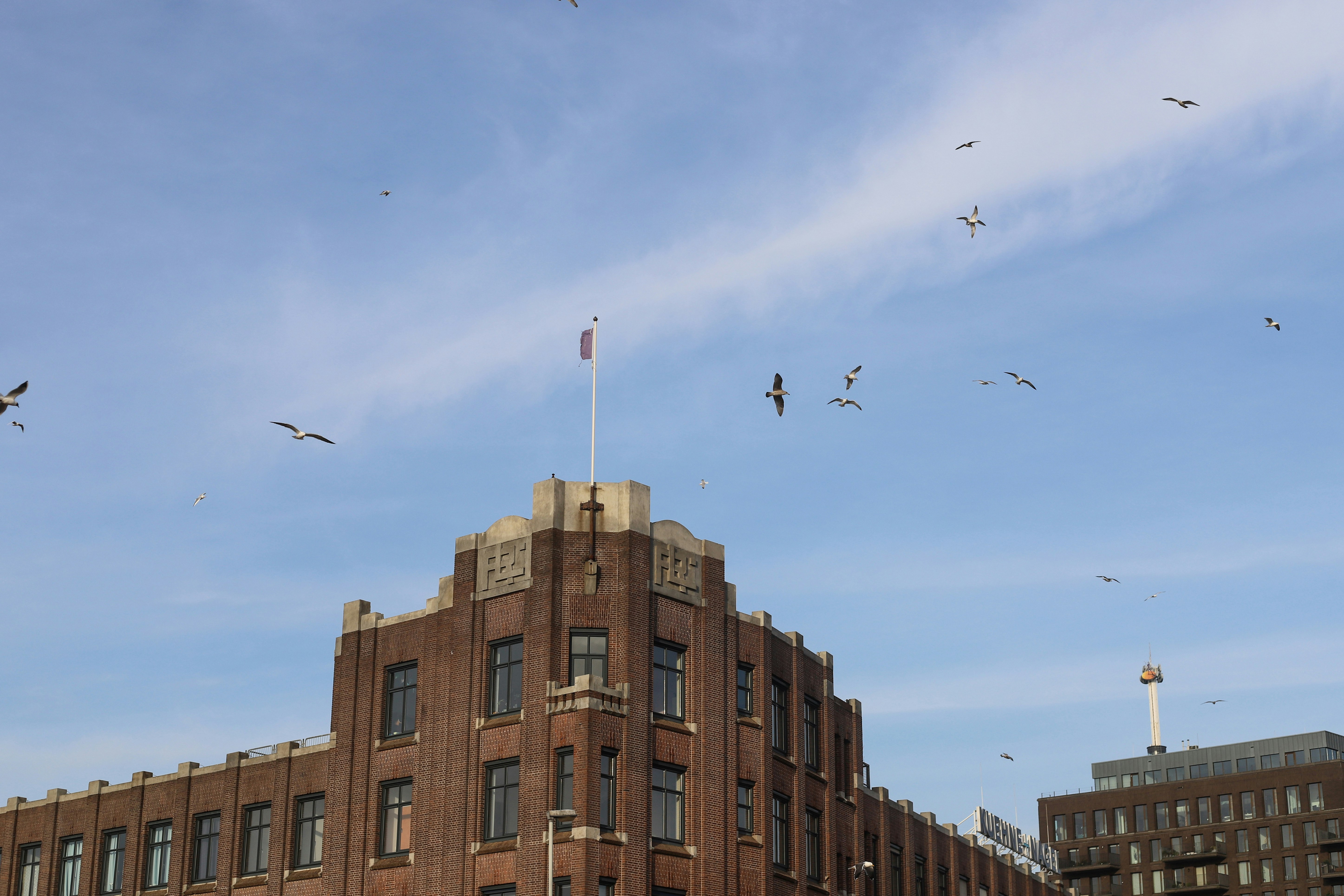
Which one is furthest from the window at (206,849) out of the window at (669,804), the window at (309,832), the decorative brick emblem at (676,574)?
the decorative brick emblem at (676,574)

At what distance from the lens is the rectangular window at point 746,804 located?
65.4 m

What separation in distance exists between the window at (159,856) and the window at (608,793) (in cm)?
2307

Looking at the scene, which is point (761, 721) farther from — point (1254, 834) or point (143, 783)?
point (1254, 834)

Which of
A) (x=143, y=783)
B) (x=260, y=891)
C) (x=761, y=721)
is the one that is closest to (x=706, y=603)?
(x=761, y=721)

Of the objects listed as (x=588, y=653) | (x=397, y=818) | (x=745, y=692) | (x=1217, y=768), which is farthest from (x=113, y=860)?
(x=1217, y=768)

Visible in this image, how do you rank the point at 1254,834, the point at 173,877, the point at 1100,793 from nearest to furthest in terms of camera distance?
the point at 173,877
the point at 1254,834
the point at 1100,793

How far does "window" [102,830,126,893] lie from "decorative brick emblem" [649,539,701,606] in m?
28.4

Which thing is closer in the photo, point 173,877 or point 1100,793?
point 173,877

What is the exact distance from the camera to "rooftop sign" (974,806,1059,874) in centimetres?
9925

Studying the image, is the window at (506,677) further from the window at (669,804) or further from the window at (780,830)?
the window at (780,830)

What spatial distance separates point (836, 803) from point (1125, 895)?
358ft

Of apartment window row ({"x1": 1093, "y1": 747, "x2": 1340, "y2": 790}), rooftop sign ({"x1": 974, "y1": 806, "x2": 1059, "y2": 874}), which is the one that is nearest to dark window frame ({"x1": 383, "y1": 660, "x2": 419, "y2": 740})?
rooftop sign ({"x1": 974, "y1": 806, "x2": 1059, "y2": 874})

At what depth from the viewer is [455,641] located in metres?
65.3

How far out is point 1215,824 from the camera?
168 meters
